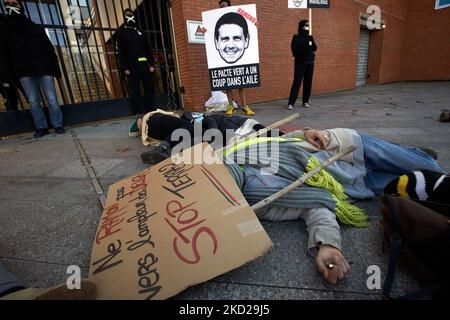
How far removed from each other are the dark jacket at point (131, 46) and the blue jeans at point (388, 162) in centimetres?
440

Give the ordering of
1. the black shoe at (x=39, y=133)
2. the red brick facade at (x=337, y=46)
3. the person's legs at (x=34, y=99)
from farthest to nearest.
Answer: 1. the red brick facade at (x=337, y=46)
2. the black shoe at (x=39, y=133)
3. the person's legs at (x=34, y=99)

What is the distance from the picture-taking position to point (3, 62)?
3686mm

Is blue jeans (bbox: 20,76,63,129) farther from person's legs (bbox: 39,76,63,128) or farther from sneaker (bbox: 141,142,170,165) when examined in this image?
sneaker (bbox: 141,142,170,165)

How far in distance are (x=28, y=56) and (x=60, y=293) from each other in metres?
4.17

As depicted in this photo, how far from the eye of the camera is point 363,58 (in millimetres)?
11320

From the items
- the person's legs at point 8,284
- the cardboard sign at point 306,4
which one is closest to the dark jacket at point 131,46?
the cardboard sign at point 306,4

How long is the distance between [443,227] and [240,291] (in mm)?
720

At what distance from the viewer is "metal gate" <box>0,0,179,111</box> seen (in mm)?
4422

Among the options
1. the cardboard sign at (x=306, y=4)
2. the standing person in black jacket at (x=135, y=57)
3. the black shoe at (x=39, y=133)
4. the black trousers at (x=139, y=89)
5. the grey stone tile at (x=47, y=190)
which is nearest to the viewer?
the grey stone tile at (x=47, y=190)

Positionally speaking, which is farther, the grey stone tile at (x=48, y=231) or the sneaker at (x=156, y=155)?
the sneaker at (x=156, y=155)

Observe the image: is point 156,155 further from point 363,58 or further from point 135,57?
point 363,58

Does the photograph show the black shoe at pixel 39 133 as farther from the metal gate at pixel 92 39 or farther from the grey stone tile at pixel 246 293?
the grey stone tile at pixel 246 293

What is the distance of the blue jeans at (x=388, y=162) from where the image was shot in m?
1.48

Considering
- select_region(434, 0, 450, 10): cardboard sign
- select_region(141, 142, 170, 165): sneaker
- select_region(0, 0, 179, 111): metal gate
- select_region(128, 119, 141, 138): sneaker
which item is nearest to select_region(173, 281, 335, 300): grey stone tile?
select_region(141, 142, 170, 165): sneaker
